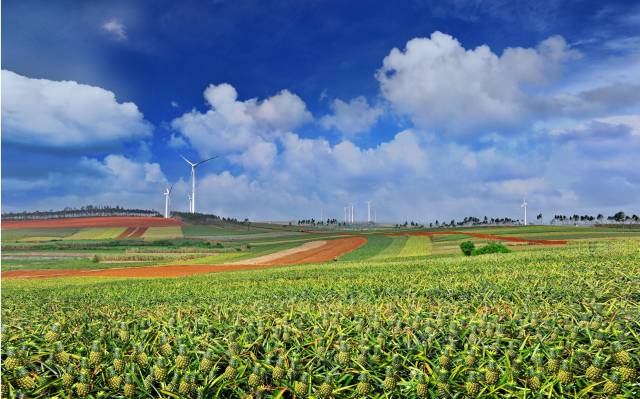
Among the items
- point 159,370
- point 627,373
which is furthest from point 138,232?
point 627,373

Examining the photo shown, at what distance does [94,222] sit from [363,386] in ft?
337

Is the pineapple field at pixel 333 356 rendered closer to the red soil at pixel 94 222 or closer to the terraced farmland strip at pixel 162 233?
the terraced farmland strip at pixel 162 233

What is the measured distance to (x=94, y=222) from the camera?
95.4 metres

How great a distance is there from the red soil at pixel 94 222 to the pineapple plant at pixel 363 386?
91.7 m

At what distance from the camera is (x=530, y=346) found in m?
3.96

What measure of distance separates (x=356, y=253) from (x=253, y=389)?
52133 millimetres

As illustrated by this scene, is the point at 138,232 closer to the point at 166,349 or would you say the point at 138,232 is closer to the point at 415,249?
the point at 415,249

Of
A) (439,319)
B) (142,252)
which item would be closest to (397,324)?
(439,319)

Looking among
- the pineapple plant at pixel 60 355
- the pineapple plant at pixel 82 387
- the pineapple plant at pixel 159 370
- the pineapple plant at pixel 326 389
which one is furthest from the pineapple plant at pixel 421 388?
the pineapple plant at pixel 60 355

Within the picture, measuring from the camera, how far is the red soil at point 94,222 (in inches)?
3543

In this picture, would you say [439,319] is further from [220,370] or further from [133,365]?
[133,365]

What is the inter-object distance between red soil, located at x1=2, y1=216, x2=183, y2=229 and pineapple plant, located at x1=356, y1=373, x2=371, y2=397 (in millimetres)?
91699

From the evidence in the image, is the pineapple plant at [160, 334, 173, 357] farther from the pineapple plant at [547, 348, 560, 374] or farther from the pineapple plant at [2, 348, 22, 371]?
the pineapple plant at [547, 348, 560, 374]

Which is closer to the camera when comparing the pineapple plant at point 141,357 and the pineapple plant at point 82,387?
the pineapple plant at point 82,387
